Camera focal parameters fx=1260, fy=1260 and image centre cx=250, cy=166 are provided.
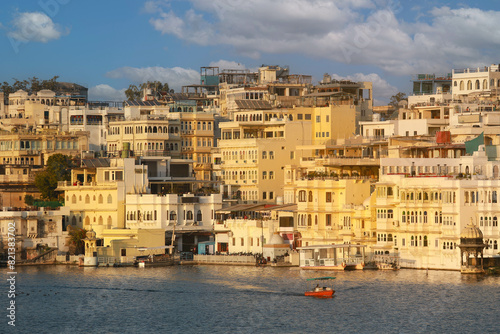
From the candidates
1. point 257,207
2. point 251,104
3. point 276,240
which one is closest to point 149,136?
point 251,104

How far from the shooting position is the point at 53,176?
369 ft

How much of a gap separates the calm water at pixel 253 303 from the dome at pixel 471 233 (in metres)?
2.62

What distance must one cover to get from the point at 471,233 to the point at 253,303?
16.1 meters

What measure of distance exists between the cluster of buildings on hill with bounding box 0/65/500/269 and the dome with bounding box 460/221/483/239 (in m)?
0.25

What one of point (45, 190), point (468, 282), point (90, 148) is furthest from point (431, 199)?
point (90, 148)

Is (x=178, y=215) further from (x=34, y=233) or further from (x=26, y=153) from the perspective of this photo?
(x=26, y=153)

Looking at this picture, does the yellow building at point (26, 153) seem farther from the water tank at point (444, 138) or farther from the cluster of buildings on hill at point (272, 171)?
the water tank at point (444, 138)

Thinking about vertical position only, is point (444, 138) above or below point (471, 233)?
above

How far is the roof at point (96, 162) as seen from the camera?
349 ft

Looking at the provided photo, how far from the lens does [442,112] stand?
356ft

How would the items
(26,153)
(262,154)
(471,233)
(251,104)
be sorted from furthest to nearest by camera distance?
(26,153) → (251,104) → (262,154) → (471,233)

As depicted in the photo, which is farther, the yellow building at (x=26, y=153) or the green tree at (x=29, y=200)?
the yellow building at (x=26, y=153)

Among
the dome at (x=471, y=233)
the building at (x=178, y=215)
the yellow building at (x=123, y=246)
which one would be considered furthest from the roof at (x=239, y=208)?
the dome at (x=471, y=233)

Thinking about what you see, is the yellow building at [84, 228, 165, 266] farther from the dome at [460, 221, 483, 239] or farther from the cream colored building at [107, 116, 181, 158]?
the dome at [460, 221, 483, 239]
